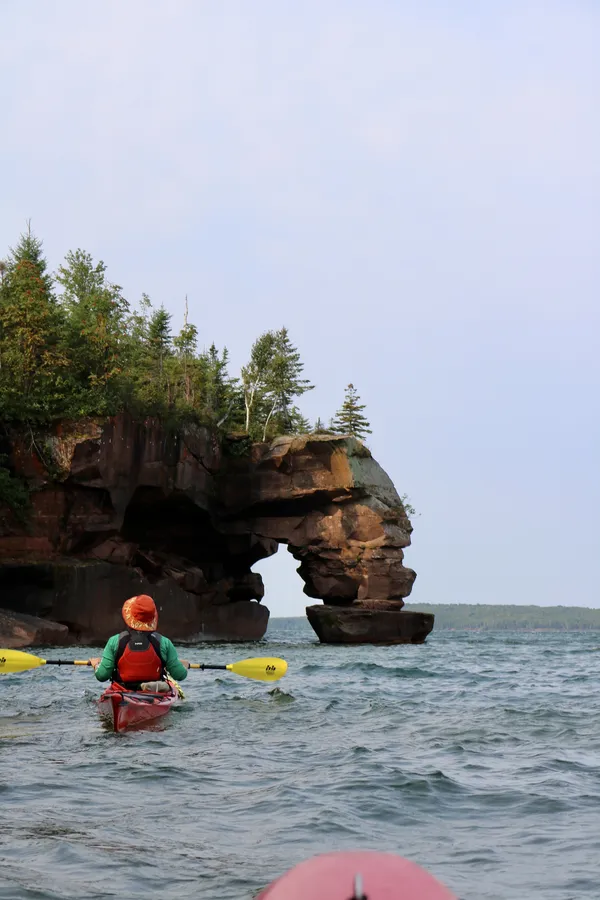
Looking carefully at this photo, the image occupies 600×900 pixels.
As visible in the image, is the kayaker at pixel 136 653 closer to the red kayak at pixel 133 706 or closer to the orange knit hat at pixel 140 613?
the orange knit hat at pixel 140 613

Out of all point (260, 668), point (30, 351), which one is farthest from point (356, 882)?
point (30, 351)

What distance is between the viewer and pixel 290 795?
7.30m

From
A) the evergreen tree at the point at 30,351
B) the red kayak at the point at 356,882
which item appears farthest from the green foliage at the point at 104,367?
the red kayak at the point at 356,882

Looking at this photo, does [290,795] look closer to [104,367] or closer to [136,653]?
[136,653]

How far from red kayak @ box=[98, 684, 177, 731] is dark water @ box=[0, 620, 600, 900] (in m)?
0.21

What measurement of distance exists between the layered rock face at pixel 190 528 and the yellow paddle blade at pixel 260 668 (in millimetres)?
20289

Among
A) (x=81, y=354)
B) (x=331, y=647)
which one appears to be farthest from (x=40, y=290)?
(x=331, y=647)

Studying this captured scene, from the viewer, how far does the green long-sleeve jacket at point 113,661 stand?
11.3 metres

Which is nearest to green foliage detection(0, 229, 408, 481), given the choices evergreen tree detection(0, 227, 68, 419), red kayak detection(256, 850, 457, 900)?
evergreen tree detection(0, 227, 68, 419)

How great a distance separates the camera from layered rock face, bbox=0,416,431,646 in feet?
121

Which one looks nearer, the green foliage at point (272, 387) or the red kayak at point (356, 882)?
the red kayak at point (356, 882)

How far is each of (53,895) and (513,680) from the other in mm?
15632

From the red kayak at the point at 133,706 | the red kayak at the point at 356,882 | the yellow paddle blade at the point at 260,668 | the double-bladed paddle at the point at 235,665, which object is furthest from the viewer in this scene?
the yellow paddle blade at the point at 260,668

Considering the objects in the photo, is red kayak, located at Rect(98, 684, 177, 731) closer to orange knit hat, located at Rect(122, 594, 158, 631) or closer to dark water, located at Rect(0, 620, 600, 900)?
dark water, located at Rect(0, 620, 600, 900)
